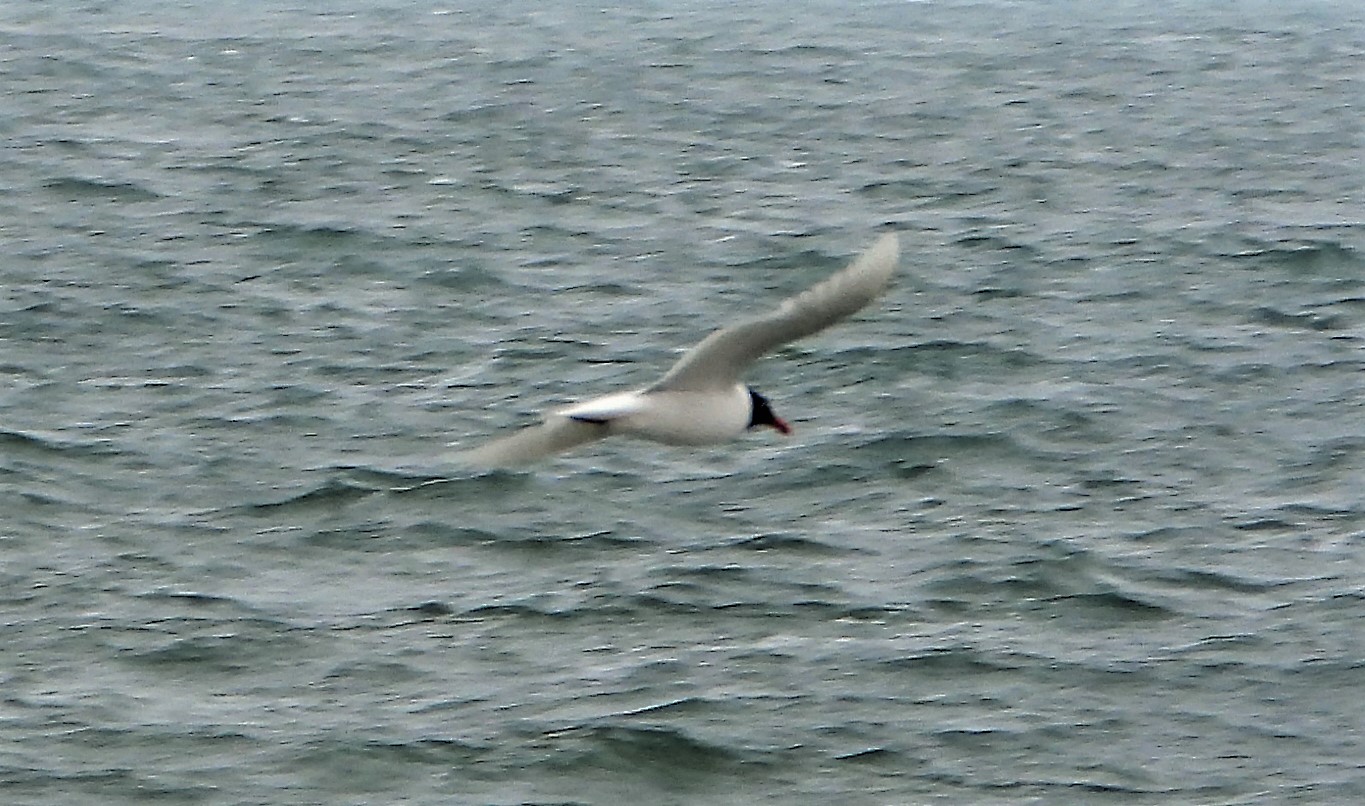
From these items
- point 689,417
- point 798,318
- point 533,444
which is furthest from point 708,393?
point 798,318

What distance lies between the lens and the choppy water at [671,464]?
421 inches

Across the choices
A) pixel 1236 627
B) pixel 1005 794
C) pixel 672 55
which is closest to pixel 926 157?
pixel 672 55

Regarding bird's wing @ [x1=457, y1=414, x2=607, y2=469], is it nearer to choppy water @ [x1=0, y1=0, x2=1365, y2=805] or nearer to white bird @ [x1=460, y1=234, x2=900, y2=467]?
white bird @ [x1=460, y1=234, x2=900, y2=467]

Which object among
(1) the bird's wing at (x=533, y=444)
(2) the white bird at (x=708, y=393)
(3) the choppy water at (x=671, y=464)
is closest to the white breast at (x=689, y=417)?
(2) the white bird at (x=708, y=393)

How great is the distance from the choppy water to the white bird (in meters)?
2.44

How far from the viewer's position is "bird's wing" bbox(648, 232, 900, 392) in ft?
25.2

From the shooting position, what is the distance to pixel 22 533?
1275 centimetres

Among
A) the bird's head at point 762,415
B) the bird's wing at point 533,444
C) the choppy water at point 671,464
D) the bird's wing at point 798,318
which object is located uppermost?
the bird's wing at point 798,318

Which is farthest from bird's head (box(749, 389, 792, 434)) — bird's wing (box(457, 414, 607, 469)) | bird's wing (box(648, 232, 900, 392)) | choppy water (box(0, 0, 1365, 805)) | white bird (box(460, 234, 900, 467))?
choppy water (box(0, 0, 1365, 805))

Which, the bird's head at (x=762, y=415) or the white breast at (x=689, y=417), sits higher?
the white breast at (x=689, y=417)

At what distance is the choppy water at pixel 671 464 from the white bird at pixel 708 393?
244 cm

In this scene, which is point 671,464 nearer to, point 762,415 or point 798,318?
point 762,415

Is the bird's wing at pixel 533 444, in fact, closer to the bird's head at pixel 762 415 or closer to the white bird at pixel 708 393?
the white bird at pixel 708 393

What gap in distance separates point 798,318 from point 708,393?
758 mm
